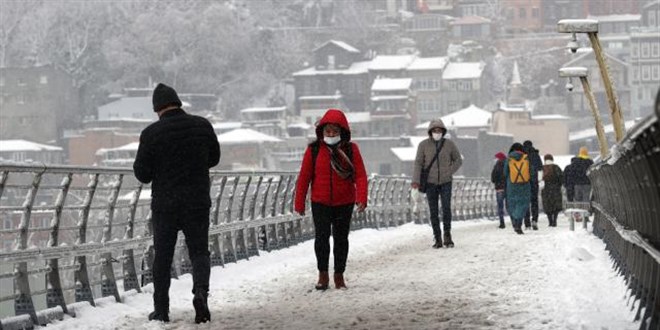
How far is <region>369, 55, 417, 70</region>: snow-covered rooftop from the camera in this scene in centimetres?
16700

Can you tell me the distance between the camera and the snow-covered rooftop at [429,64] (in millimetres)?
167625

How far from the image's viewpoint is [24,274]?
10.7 m

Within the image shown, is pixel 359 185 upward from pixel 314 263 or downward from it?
upward

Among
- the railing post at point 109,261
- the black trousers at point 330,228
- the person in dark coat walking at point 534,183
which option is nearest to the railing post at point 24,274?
the railing post at point 109,261

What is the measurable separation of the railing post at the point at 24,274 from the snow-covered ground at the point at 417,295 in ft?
0.86

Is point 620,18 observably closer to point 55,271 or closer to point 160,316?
point 55,271

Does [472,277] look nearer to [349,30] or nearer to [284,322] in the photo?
[284,322]

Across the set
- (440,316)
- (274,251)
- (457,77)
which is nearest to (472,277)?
(440,316)

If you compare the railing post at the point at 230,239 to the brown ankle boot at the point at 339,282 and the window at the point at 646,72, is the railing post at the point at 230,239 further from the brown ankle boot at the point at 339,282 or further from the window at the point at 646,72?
the window at the point at 646,72

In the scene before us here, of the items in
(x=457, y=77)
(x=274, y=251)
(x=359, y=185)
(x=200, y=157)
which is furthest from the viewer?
(x=457, y=77)

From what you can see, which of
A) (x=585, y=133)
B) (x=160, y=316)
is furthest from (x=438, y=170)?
(x=585, y=133)

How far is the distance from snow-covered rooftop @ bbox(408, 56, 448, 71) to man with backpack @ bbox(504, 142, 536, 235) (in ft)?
470

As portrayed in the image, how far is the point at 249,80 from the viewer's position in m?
178

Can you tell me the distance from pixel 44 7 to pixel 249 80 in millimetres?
31135
